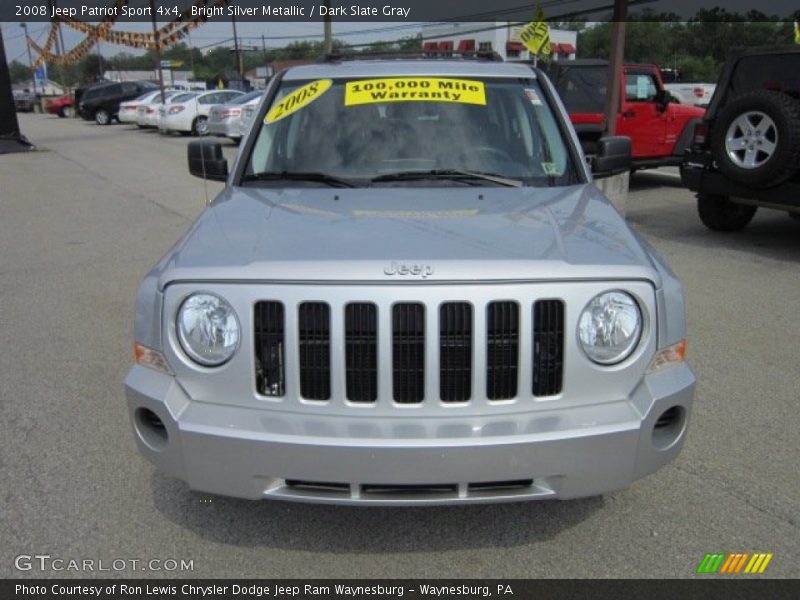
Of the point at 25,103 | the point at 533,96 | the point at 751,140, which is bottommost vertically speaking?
the point at 25,103

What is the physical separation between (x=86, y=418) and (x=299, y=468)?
2.10 meters

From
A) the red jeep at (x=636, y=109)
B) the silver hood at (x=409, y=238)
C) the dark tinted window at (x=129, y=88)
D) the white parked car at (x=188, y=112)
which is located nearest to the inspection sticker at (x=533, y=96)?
the silver hood at (x=409, y=238)

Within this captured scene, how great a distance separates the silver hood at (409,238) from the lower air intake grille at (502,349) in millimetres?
110

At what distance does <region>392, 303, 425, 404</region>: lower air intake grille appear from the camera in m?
2.37

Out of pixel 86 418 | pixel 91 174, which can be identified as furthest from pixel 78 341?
pixel 91 174

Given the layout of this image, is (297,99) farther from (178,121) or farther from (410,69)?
(178,121)

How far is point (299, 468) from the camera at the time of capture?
235 cm

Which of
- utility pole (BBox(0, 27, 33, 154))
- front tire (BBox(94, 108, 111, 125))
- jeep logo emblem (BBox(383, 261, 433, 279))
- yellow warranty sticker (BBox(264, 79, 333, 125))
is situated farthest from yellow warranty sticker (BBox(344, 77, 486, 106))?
front tire (BBox(94, 108, 111, 125))

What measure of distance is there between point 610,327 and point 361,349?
0.84 meters

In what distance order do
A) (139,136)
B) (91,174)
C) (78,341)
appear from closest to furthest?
(78,341)
(91,174)
(139,136)

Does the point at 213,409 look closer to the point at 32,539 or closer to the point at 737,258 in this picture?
the point at 32,539

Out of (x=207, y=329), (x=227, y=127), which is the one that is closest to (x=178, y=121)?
(x=227, y=127)

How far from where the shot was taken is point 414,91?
12.6ft

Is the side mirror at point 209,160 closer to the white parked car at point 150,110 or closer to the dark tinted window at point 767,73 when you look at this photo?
the dark tinted window at point 767,73
